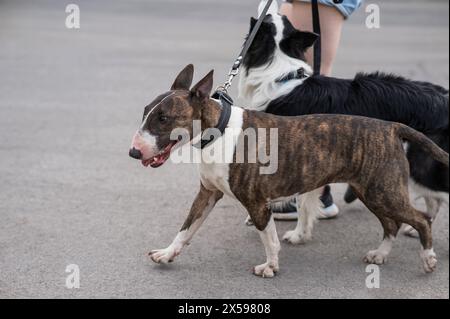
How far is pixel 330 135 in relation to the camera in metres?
3.86

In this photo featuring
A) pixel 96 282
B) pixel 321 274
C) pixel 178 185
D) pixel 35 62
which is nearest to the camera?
pixel 96 282

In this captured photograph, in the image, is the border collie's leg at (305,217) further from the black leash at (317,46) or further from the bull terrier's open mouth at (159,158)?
the bull terrier's open mouth at (159,158)

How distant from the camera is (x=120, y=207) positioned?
493 cm

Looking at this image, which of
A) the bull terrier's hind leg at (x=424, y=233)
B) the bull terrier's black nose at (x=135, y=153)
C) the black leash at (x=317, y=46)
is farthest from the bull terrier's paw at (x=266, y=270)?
the black leash at (x=317, y=46)

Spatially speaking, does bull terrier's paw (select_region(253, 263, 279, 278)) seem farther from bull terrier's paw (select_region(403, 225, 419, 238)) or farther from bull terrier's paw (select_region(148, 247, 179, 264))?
bull terrier's paw (select_region(403, 225, 419, 238))

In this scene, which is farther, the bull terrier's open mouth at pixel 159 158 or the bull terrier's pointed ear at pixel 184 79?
the bull terrier's pointed ear at pixel 184 79

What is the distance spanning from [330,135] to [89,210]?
1.88 metres

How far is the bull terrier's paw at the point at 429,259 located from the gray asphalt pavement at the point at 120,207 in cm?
7

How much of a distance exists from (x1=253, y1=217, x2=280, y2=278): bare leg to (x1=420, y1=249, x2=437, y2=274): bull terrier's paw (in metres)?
0.89

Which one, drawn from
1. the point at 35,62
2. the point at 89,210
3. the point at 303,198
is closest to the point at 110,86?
the point at 35,62

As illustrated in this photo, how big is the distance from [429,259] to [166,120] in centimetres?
189

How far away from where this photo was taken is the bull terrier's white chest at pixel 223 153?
364 cm

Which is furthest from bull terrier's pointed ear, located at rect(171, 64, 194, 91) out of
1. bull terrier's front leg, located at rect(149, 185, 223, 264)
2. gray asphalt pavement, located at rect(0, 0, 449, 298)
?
gray asphalt pavement, located at rect(0, 0, 449, 298)

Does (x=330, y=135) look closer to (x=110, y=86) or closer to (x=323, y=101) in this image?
(x=323, y=101)
